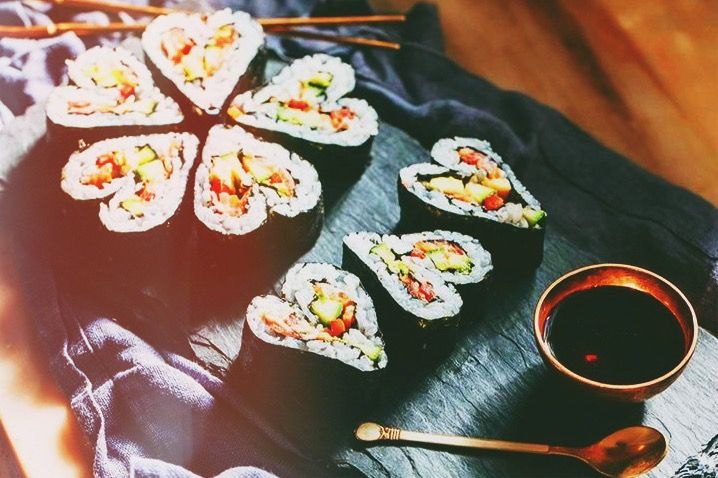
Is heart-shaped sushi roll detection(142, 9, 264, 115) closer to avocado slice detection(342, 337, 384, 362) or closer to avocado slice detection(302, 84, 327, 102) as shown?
avocado slice detection(302, 84, 327, 102)

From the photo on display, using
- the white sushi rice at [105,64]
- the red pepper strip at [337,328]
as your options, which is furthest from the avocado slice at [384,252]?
the white sushi rice at [105,64]

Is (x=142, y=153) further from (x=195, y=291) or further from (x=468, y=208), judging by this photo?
(x=468, y=208)

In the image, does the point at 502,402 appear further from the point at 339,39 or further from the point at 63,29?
the point at 63,29

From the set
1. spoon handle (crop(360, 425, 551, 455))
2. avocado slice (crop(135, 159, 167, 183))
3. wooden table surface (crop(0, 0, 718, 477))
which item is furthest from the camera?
wooden table surface (crop(0, 0, 718, 477))

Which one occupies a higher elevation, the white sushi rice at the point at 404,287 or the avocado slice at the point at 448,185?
the avocado slice at the point at 448,185

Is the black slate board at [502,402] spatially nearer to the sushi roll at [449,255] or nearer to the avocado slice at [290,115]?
the sushi roll at [449,255]

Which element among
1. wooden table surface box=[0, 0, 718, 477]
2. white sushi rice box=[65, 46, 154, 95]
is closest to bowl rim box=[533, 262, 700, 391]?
wooden table surface box=[0, 0, 718, 477]

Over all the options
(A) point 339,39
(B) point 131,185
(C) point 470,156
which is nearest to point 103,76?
(B) point 131,185
